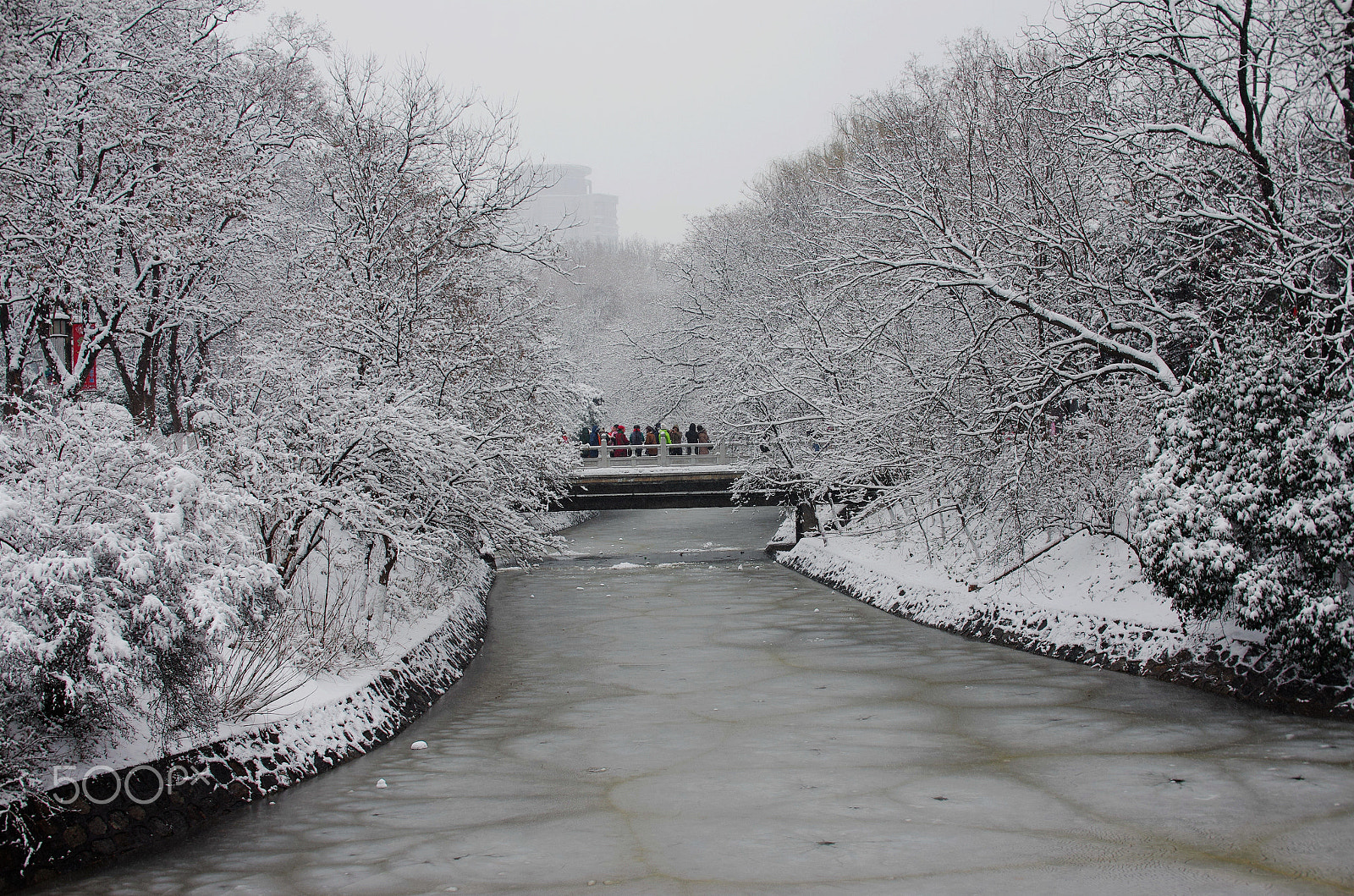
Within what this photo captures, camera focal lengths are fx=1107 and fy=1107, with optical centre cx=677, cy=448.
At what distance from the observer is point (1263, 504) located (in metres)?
10.8

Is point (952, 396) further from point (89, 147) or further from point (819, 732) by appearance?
point (89, 147)

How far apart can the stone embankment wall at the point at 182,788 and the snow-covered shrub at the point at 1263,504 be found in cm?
837

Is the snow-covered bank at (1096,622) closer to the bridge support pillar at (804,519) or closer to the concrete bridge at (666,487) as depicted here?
the bridge support pillar at (804,519)

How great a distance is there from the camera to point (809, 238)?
2956 centimetres

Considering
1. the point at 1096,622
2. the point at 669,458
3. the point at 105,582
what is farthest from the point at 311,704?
the point at 669,458

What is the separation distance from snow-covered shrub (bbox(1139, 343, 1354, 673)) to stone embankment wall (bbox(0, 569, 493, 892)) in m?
8.37

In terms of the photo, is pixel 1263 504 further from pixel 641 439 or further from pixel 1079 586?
pixel 641 439

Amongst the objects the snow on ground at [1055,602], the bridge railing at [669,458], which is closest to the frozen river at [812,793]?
the snow on ground at [1055,602]

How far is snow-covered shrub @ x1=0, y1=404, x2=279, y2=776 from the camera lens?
6.93 m

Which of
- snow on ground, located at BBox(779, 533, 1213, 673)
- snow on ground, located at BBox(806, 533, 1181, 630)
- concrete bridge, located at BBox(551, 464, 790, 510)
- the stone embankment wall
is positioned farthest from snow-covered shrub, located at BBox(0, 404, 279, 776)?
concrete bridge, located at BBox(551, 464, 790, 510)

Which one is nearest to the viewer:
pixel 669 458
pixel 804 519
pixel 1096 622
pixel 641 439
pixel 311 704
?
pixel 311 704

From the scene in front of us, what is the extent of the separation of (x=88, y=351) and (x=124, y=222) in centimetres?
212

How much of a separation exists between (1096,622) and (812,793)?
7405 mm

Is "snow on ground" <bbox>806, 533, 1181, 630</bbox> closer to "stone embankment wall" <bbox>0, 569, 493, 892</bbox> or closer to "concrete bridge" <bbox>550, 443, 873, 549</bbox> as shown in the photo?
"stone embankment wall" <bbox>0, 569, 493, 892</bbox>
